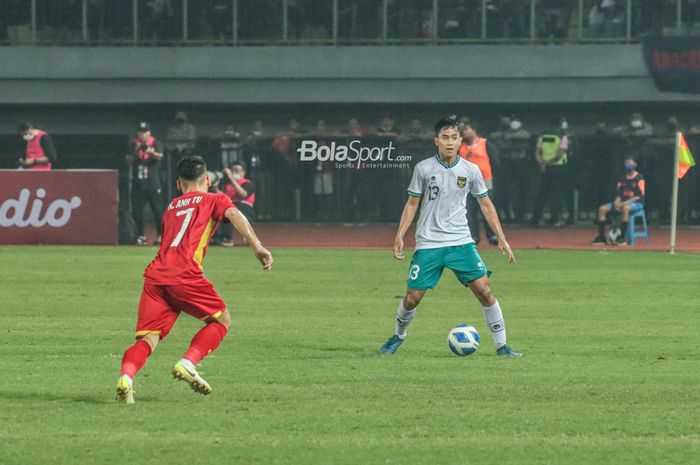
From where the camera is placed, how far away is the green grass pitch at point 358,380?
8102 mm

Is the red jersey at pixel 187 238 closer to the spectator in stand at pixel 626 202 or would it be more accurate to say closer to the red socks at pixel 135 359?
the red socks at pixel 135 359

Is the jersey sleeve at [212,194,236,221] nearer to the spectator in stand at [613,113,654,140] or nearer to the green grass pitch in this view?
the green grass pitch

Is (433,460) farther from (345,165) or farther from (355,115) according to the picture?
(355,115)

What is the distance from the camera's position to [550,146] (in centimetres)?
3219

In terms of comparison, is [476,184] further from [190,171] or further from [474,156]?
[474,156]

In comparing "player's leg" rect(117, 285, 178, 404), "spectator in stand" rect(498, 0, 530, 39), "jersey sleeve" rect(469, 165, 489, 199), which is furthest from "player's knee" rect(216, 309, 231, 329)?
"spectator in stand" rect(498, 0, 530, 39)

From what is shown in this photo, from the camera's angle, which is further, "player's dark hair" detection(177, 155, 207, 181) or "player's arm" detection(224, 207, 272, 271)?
"player's dark hair" detection(177, 155, 207, 181)

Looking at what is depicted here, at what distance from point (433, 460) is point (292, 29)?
105 feet

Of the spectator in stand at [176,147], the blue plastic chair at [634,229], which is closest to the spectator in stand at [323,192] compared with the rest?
the spectator in stand at [176,147]

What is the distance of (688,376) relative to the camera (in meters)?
11.0

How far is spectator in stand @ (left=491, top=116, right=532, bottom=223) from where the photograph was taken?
105 feet

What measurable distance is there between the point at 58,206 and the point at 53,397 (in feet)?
56.6

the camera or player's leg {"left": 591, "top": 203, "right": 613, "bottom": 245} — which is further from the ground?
the camera

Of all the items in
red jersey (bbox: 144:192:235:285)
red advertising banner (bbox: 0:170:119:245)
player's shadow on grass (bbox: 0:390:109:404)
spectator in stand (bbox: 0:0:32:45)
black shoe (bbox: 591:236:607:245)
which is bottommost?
black shoe (bbox: 591:236:607:245)
